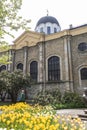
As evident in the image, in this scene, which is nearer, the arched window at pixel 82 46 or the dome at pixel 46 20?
the arched window at pixel 82 46

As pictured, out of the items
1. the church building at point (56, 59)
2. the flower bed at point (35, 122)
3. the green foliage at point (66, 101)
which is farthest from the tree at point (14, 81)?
the flower bed at point (35, 122)

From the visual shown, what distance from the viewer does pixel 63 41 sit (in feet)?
77.5

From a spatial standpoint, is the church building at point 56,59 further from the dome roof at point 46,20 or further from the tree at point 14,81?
the dome roof at point 46,20

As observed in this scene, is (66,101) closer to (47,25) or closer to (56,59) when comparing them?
(56,59)

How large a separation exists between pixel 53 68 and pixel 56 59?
1382 millimetres

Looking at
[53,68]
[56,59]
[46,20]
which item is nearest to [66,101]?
[53,68]

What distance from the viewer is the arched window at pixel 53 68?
23328 millimetres

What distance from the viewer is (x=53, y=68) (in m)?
23.9

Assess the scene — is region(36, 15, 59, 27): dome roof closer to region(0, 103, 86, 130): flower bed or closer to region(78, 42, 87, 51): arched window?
region(78, 42, 87, 51): arched window

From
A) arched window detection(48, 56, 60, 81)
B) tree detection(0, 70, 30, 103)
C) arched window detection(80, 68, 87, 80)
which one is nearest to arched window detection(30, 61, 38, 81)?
arched window detection(48, 56, 60, 81)

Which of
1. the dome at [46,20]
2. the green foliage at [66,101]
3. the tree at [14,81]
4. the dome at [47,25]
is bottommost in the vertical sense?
the green foliage at [66,101]

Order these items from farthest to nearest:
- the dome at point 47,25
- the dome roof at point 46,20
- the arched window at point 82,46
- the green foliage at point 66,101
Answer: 1. the dome roof at point 46,20
2. the dome at point 47,25
3. the arched window at point 82,46
4. the green foliage at point 66,101

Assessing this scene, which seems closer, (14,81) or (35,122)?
(35,122)

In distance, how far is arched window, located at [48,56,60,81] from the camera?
23.3 m
